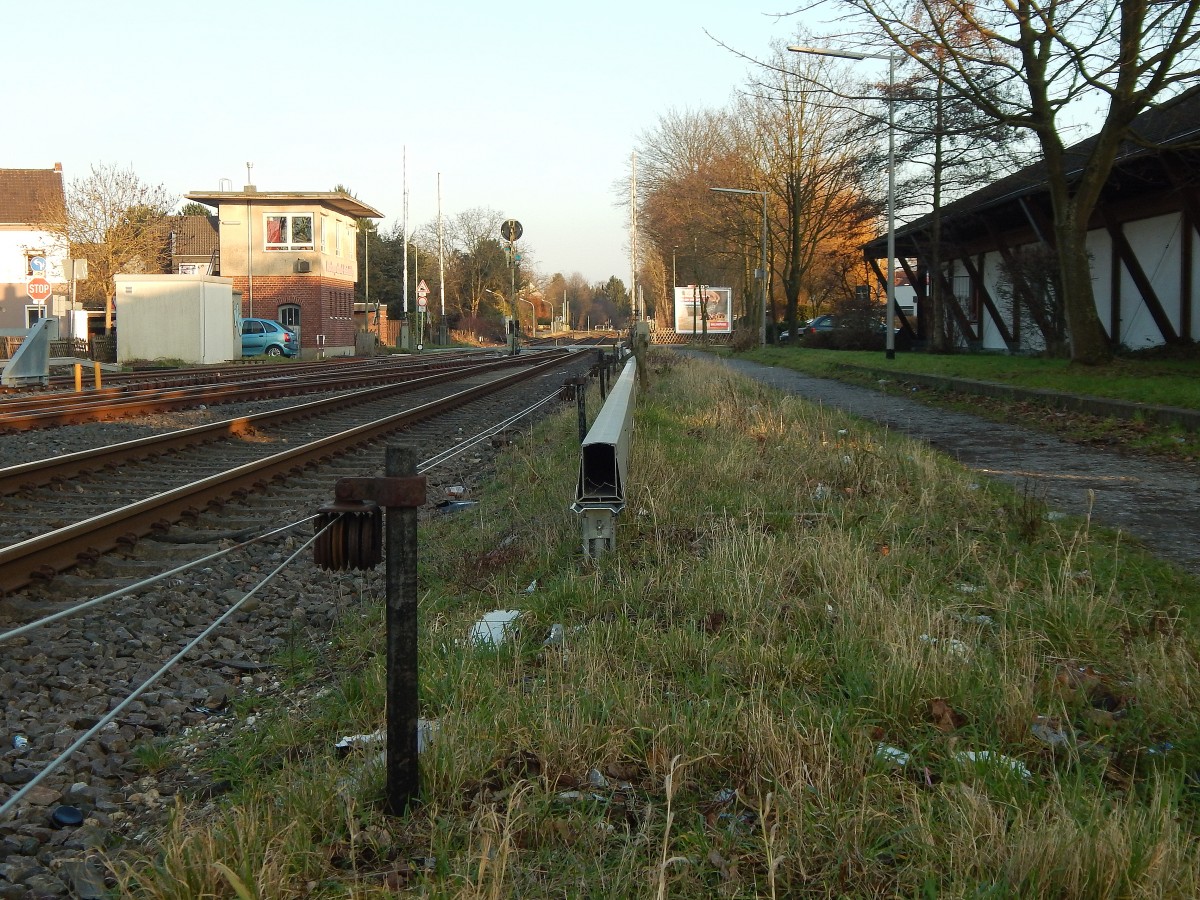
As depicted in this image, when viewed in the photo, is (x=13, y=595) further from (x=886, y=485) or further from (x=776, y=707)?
(x=886, y=485)

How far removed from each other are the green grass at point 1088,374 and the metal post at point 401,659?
1163cm

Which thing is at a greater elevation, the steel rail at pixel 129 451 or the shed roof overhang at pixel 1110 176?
the shed roof overhang at pixel 1110 176

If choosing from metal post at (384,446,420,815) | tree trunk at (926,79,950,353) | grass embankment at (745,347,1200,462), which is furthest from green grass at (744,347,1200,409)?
metal post at (384,446,420,815)

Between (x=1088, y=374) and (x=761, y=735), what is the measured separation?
51.1ft

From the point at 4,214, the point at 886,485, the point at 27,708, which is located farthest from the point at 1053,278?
the point at 4,214

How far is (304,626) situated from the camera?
19.9ft

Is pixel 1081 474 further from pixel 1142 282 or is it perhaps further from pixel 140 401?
pixel 1142 282

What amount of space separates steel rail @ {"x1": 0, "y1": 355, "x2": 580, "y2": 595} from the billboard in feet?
183

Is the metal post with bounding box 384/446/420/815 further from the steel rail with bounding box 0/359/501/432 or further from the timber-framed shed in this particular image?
the timber-framed shed

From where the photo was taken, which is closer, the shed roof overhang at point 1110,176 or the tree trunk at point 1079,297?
the shed roof overhang at point 1110,176

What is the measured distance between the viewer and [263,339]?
46.9 meters

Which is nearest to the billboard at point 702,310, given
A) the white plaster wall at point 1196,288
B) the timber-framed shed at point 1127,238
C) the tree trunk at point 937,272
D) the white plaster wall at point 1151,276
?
the tree trunk at point 937,272

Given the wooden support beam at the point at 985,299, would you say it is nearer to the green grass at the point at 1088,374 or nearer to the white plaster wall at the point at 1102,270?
the green grass at the point at 1088,374

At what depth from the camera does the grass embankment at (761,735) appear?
2740mm
